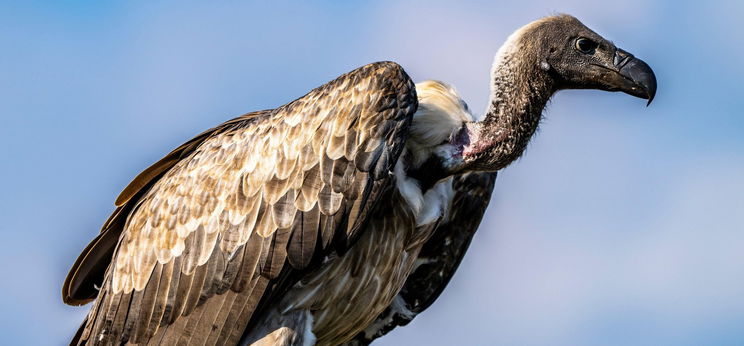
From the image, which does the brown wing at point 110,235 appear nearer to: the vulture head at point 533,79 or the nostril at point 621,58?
the vulture head at point 533,79

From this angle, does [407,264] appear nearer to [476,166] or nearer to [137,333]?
[476,166]

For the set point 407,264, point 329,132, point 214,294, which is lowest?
point 407,264

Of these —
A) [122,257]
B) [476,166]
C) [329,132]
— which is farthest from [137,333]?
[476,166]

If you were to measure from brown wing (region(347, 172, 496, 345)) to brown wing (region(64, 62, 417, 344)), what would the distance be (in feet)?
4.00

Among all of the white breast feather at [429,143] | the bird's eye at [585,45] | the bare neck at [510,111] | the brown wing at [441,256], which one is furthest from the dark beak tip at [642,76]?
the brown wing at [441,256]

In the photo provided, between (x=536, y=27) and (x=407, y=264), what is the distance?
1781mm

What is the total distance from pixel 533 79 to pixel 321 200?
1.58 m

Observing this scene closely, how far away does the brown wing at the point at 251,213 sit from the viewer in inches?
349

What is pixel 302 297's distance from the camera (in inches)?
362

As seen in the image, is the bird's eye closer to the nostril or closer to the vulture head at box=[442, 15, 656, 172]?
the vulture head at box=[442, 15, 656, 172]

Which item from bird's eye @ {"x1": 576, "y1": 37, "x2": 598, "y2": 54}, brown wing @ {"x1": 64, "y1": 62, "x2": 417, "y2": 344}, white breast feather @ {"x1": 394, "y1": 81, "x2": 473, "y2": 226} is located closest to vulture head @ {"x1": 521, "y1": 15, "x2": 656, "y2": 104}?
bird's eye @ {"x1": 576, "y1": 37, "x2": 598, "y2": 54}

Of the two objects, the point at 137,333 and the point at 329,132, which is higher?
the point at 329,132

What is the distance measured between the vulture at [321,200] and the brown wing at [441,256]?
211 millimetres

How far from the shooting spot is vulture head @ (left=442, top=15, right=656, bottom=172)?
9188 millimetres
